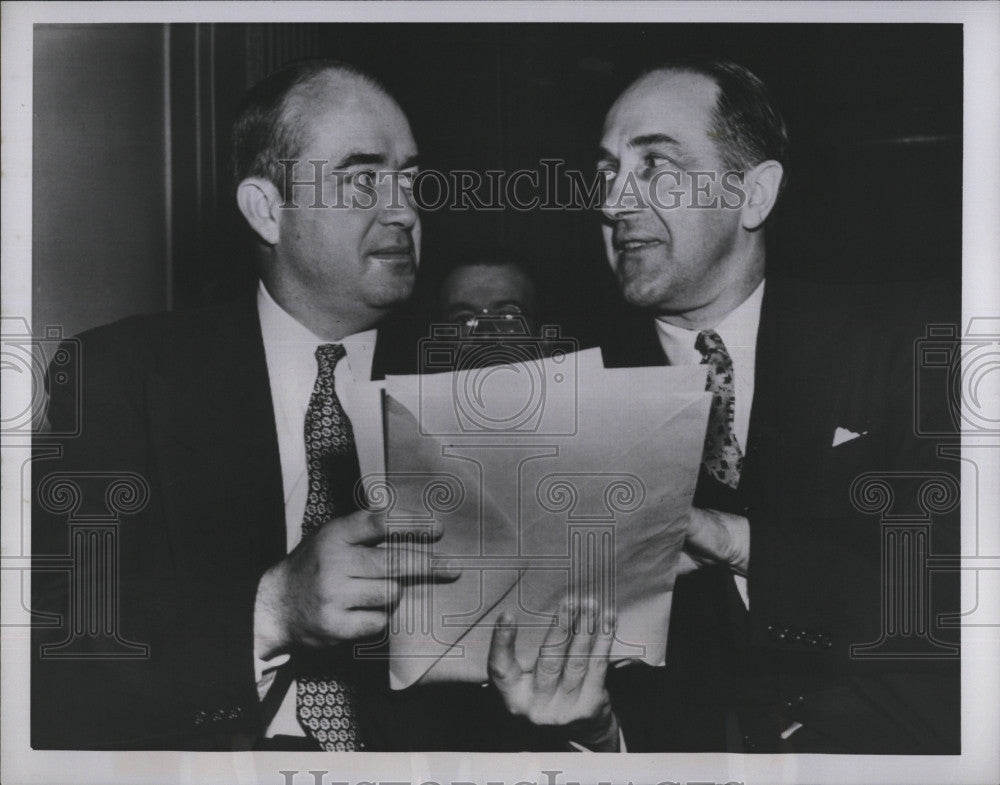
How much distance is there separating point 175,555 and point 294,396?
0.40m

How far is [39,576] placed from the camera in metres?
1.96

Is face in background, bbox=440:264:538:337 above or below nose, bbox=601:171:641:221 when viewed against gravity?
below

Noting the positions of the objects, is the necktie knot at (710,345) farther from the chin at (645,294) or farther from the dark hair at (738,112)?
the dark hair at (738,112)

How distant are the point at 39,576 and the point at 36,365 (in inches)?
16.9

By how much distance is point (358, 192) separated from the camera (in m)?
1.91

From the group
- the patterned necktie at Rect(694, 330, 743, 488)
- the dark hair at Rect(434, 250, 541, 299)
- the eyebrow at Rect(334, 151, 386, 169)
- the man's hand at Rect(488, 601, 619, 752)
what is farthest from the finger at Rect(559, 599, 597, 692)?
the eyebrow at Rect(334, 151, 386, 169)

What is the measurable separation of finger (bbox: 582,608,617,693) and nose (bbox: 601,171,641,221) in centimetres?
80

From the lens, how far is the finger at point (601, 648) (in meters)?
1.93

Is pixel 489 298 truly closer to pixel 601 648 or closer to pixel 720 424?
pixel 720 424

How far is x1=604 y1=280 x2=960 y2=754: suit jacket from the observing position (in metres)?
1.92

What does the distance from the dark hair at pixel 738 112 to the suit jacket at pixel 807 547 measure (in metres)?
0.26

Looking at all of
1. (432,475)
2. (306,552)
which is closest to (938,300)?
(432,475)

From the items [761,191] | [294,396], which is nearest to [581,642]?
[294,396]

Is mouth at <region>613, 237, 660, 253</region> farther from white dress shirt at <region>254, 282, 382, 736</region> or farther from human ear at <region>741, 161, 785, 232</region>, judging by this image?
white dress shirt at <region>254, 282, 382, 736</region>
